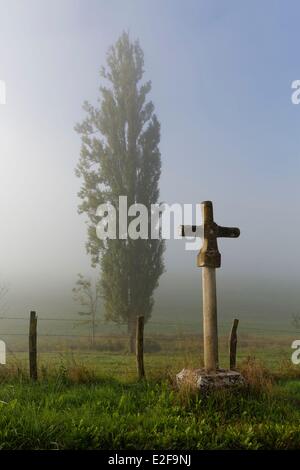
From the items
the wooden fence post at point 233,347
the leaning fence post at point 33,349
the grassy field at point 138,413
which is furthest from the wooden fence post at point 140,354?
the wooden fence post at point 233,347

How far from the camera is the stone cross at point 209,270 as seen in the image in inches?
315

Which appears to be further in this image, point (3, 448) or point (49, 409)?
point (49, 409)

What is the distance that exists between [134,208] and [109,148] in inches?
130

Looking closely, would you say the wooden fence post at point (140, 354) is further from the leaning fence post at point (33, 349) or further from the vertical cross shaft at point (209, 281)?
the leaning fence post at point (33, 349)

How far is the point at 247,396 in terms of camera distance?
24.5 ft

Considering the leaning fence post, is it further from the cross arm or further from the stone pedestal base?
the cross arm

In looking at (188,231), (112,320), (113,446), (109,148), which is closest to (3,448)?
(113,446)

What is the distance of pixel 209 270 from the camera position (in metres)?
8.20

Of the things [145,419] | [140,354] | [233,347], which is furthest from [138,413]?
[233,347]

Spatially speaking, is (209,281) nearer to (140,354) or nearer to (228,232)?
(228,232)

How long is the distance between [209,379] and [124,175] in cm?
1472

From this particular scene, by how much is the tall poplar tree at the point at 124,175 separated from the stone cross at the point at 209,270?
1207 centimetres

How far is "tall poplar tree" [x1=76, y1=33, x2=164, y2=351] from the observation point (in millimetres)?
20234
